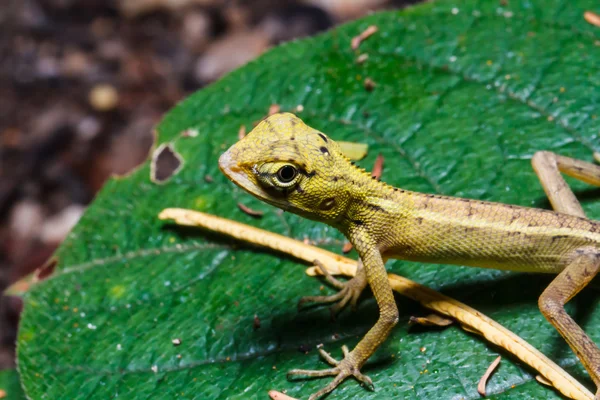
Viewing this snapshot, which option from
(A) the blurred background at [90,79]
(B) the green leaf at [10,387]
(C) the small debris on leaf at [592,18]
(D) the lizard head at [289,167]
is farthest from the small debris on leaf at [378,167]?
(A) the blurred background at [90,79]

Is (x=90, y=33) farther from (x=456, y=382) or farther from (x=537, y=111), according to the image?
(x=456, y=382)

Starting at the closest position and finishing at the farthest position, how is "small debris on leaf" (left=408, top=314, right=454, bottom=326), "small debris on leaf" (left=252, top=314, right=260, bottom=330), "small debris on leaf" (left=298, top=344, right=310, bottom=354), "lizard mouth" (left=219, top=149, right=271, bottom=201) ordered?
"lizard mouth" (left=219, top=149, right=271, bottom=201)
"small debris on leaf" (left=408, top=314, right=454, bottom=326)
"small debris on leaf" (left=298, top=344, right=310, bottom=354)
"small debris on leaf" (left=252, top=314, right=260, bottom=330)

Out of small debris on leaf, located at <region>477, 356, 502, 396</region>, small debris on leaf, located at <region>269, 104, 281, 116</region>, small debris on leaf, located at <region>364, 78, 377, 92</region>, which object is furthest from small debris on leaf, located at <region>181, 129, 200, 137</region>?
small debris on leaf, located at <region>477, 356, 502, 396</region>

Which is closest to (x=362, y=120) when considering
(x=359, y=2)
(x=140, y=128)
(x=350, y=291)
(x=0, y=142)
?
(x=350, y=291)

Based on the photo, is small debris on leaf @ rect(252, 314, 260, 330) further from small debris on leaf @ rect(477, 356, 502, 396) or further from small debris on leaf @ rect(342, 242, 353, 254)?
small debris on leaf @ rect(477, 356, 502, 396)

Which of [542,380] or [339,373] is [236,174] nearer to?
[339,373]

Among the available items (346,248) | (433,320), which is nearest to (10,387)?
(346,248)
